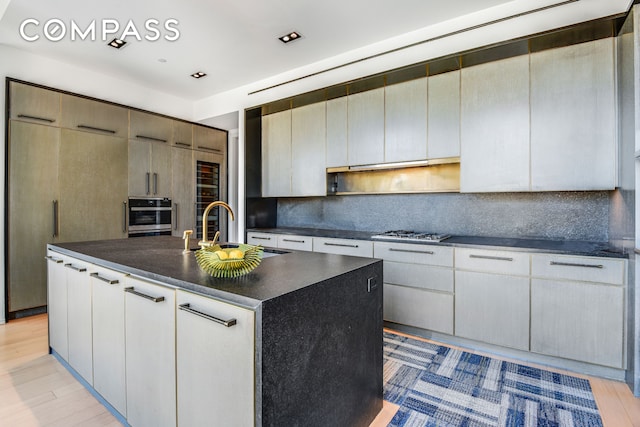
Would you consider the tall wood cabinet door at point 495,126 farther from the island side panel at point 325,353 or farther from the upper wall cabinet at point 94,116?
the upper wall cabinet at point 94,116

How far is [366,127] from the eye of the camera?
3443 millimetres

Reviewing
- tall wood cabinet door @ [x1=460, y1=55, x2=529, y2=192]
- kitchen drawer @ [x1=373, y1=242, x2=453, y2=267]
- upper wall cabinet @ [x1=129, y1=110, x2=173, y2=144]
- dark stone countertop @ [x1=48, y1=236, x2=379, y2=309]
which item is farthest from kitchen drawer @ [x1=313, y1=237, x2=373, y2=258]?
upper wall cabinet @ [x1=129, y1=110, x2=173, y2=144]

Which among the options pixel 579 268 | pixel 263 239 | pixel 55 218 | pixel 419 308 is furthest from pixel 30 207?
pixel 579 268

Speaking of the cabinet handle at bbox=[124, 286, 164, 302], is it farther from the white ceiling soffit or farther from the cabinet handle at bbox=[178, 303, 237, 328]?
the white ceiling soffit

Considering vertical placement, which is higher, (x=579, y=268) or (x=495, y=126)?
(x=495, y=126)

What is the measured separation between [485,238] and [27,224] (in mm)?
4554

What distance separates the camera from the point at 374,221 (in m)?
3.79

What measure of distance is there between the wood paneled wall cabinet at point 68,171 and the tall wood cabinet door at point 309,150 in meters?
1.86

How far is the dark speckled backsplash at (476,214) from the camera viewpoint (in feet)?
8.67

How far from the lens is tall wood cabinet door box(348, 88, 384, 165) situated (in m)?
3.36

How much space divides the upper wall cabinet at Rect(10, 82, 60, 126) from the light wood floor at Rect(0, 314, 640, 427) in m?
2.28

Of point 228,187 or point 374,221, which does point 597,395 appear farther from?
point 228,187

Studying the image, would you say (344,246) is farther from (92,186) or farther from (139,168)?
(92,186)

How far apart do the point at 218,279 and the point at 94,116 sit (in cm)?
367
